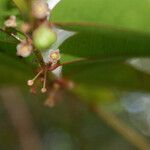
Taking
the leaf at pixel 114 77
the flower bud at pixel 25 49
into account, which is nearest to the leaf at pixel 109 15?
the flower bud at pixel 25 49

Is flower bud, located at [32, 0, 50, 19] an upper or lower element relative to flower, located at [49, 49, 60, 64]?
upper

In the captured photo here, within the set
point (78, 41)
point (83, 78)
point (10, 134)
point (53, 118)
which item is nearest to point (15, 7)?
point (78, 41)

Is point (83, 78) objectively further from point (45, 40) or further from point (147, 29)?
point (45, 40)

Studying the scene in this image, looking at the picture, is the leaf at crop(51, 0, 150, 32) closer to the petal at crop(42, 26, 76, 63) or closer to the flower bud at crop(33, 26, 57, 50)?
the petal at crop(42, 26, 76, 63)

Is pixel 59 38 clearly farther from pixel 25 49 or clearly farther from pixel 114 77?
pixel 114 77

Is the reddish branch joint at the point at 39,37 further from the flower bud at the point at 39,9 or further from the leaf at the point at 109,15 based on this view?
the leaf at the point at 109,15

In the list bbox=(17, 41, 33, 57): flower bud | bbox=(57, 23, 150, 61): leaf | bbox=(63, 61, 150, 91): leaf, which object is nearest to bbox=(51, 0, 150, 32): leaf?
bbox=(57, 23, 150, 61): leaf
